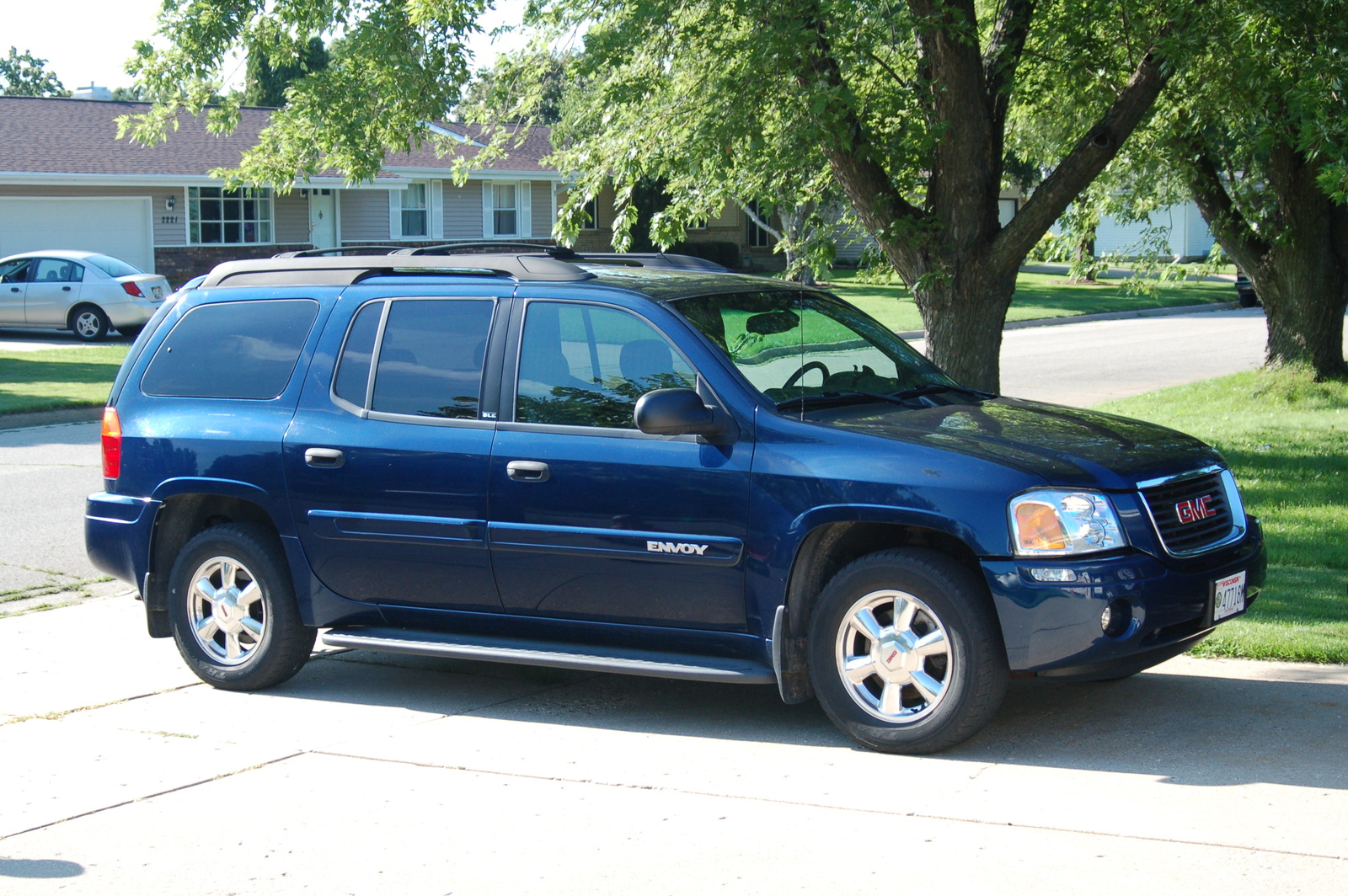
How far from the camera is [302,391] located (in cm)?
653

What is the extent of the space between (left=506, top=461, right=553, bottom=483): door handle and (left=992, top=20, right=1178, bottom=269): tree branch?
220 inches

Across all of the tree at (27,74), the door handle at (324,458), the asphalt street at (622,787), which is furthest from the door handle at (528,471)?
the tree at (27,74)

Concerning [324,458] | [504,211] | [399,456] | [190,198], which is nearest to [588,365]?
[399,456]

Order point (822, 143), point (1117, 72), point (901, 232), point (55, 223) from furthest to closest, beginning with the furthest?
point (55, 223), point (1117, 72), point (901, 232), point (822, 143)

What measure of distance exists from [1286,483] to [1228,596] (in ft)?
22.0

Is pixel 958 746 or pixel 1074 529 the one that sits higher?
pixel 1074 529

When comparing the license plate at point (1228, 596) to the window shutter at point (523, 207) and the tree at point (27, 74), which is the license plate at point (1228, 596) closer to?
the window shutter at point (523, 207)

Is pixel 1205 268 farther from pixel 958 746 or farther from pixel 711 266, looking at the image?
pixel 958 746

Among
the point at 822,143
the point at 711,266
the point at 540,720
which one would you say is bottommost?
the point at 540,720

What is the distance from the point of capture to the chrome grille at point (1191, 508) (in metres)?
5.39

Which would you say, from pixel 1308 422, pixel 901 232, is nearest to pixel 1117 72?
pixel 901 232

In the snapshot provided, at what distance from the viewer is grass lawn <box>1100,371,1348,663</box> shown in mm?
7070

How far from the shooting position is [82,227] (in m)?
33.2

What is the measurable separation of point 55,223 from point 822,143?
27607mm
